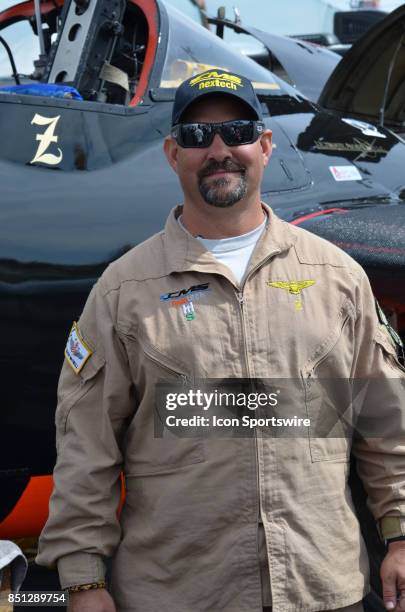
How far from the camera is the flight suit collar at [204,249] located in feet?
6.35

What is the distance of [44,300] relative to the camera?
267cm

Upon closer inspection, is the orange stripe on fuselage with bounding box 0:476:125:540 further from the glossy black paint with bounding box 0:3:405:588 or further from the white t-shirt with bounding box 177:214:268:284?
the white t-shirt with bounding box 177:214:268:284

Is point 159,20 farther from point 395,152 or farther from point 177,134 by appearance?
point 177,134

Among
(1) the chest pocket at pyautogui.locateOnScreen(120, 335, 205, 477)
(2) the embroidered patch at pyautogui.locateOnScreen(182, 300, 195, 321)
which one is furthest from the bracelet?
(2) the embroidered patch at pyautogui.locateOnScreen(182, 300, 195, 321)

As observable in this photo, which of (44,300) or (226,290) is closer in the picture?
(226,290)

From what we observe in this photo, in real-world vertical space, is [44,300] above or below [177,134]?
below

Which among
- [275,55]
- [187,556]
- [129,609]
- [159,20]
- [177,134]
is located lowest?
[275,55]

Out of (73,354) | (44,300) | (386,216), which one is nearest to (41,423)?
(44,300)

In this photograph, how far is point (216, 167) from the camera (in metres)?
1.98

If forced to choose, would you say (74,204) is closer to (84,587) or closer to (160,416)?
(160,416)

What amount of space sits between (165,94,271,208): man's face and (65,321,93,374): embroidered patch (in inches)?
16.4

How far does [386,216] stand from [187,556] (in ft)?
5.38

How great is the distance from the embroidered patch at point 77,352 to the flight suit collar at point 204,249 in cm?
26

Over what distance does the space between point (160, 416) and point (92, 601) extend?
0.42m
